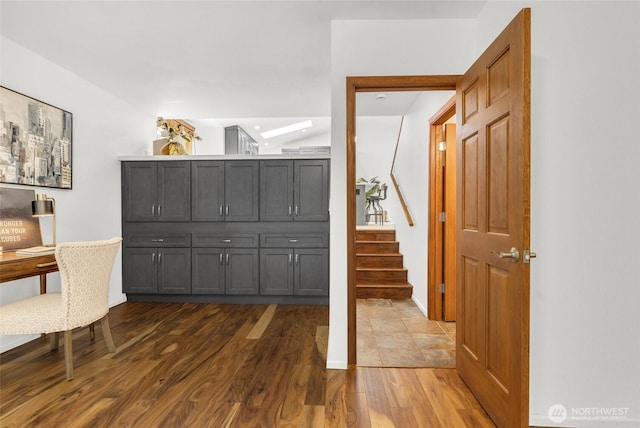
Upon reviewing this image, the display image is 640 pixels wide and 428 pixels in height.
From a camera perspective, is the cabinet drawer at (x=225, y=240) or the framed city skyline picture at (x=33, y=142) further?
the cabinet drawer at (x=225, y=240)

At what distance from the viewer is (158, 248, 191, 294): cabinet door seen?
4.31m

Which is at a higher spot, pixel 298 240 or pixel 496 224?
pixel 496 224

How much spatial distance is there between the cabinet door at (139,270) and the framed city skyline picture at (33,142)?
1181 millimetres

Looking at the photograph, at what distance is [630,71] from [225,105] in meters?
4.10

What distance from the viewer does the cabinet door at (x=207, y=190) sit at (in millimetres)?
4285

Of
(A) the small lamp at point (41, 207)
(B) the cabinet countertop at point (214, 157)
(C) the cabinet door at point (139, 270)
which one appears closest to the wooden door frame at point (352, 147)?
(B) the cabinet countertop at point (214, 157)

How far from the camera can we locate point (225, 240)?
4281 mm

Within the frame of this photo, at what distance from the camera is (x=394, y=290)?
4.42 m

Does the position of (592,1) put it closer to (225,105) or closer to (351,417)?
(351,417)

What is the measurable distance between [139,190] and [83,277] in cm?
218

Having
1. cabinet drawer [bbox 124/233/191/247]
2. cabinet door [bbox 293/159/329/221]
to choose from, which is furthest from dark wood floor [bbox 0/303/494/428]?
cabinet door [bbox 293/159/329/221]

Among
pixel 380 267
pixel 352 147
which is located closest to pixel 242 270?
pixel 380 267
